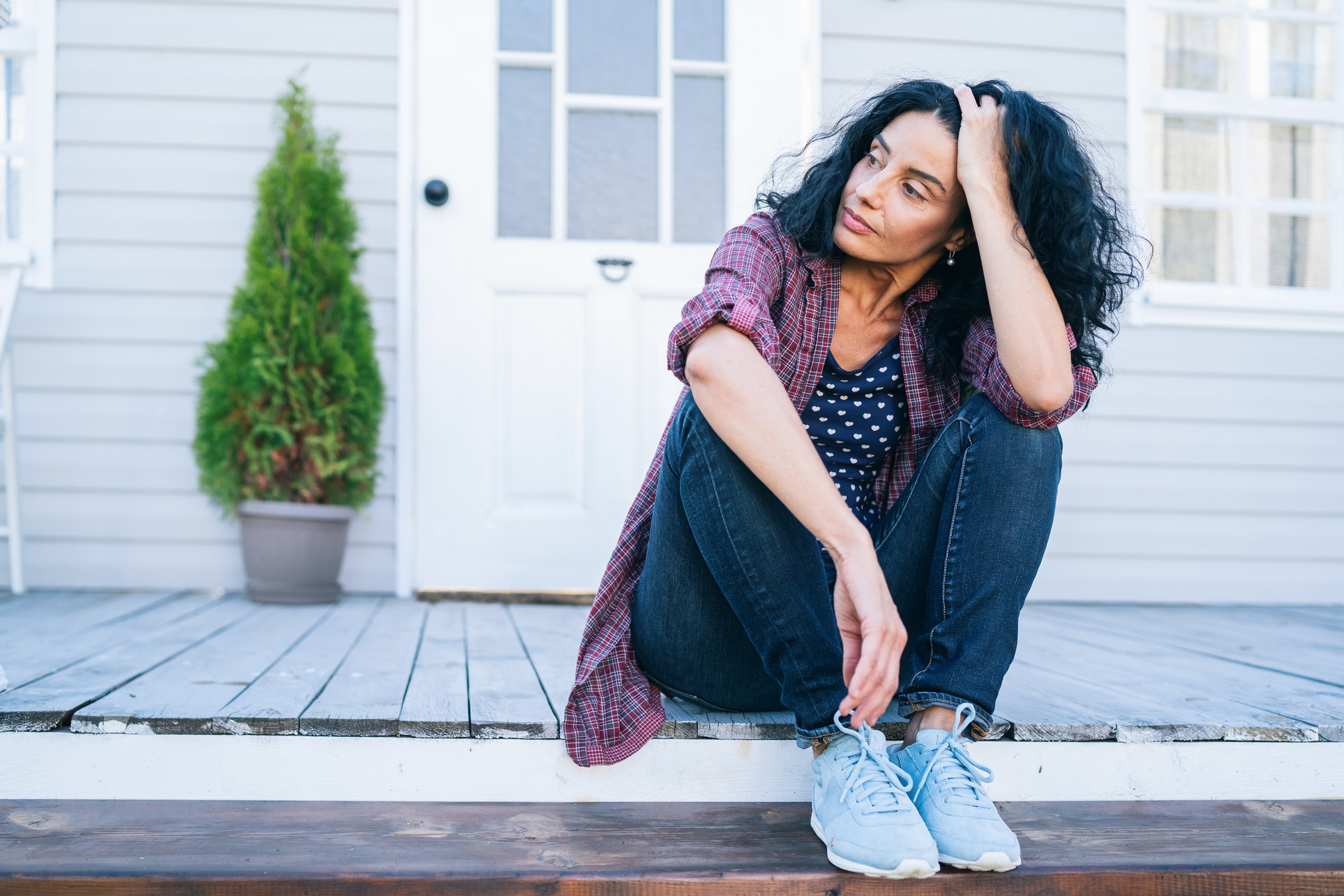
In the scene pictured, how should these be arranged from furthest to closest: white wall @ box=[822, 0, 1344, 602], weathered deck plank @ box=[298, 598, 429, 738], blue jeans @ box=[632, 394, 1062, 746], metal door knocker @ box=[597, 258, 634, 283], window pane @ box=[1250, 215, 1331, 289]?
window pane @ box=[1250, 215, 1331, 289], white wall @ box=[822, 0, 1344, 602], metal door knocker @ box=[597, 258, 634, 283], weathered deck plank @ box=[298, 598, 429, 738], blue jeans @ box=[632, 394, 1062, 746]

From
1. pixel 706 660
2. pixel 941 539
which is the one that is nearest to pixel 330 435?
pixel 706 660

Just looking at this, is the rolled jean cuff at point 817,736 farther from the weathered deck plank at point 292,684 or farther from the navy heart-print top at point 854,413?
the weathered deck plank at point 292,684

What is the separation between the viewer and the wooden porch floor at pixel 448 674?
1.17m

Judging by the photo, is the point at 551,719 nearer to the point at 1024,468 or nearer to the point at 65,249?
the point at 1024,468

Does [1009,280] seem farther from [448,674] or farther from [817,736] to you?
[448,674]

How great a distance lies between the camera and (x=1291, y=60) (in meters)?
2.93

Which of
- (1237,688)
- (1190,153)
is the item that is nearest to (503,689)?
(1237,688)

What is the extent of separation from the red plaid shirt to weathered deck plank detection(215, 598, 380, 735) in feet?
1.20

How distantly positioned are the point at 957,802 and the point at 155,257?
8.21 feet

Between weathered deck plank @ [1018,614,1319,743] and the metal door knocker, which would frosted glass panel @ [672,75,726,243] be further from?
weathered deck plank @ [1018,614,1319,743]

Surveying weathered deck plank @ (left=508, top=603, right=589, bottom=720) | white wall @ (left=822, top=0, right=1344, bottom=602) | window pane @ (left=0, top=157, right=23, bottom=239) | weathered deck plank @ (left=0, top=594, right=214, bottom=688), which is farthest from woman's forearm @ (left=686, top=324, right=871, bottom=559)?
window pane @ (left=0, top=157, right=23, bottom=239)

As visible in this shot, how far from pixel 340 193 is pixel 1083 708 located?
7.20 ft

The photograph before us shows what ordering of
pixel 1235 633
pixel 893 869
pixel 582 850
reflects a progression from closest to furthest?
pixel 893 869 < pixel 582 850 < pixel 1235 633

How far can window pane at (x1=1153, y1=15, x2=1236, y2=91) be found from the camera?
2865mm
